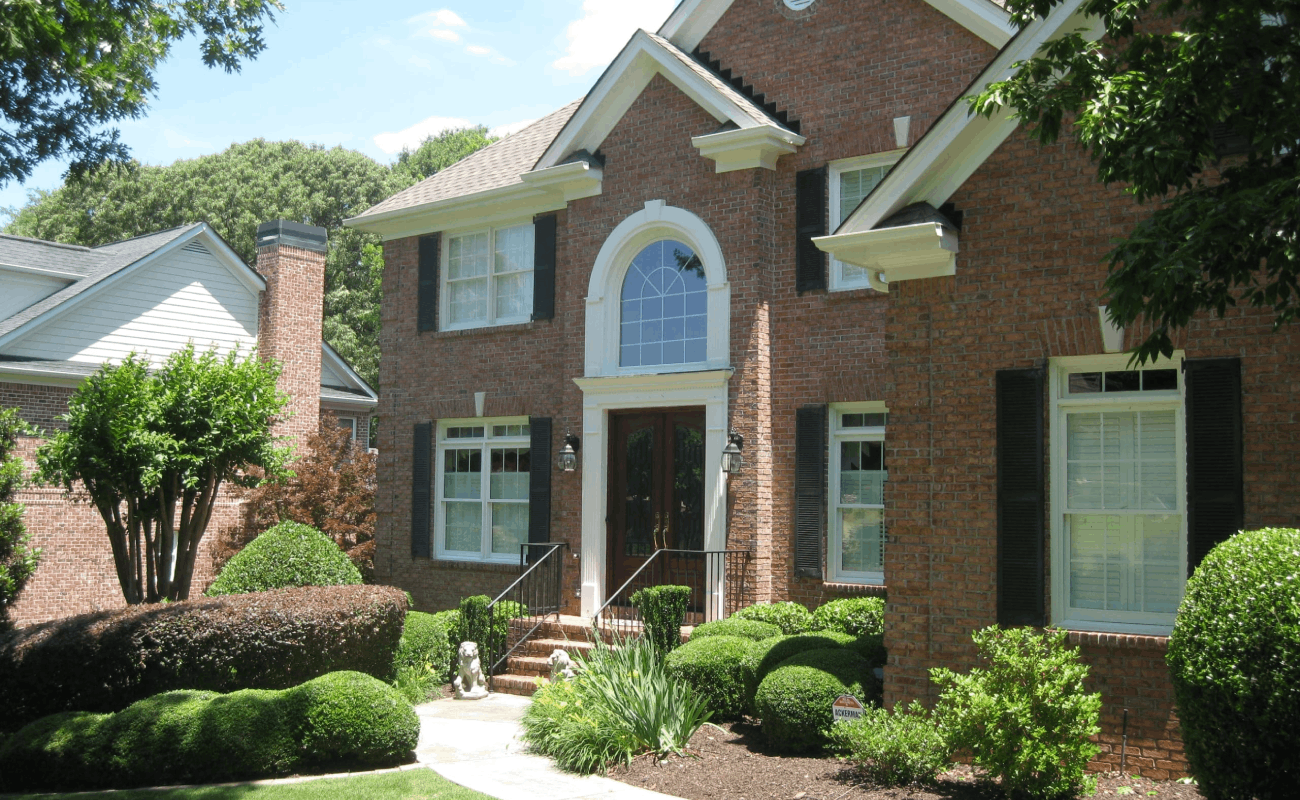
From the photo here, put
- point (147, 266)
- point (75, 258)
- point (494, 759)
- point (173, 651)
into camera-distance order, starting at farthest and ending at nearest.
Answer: point (75, 258) < point (147, 266) < point (173, 651) < point (494, 759)

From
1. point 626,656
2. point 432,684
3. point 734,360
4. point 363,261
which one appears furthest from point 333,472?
point 363,261

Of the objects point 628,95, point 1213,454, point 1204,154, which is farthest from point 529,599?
point 1204,154

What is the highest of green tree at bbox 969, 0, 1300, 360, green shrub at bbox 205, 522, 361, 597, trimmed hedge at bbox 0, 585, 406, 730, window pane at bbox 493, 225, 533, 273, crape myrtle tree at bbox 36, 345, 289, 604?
window pane at bbox 493, 225, 533, 273

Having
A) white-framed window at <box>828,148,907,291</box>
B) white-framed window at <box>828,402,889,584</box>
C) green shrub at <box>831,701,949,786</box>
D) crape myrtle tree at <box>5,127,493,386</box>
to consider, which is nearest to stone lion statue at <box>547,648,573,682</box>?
white-framed window at <box>828,402,889,584</box>

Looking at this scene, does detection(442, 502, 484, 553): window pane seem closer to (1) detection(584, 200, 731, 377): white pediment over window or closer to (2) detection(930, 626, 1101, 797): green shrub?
(1) detection(584, 200, 731, 377): white pediment over window

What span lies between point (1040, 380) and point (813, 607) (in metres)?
5.23

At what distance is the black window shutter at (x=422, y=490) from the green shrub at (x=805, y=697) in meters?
8.77

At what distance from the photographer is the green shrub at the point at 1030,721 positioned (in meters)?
7.44

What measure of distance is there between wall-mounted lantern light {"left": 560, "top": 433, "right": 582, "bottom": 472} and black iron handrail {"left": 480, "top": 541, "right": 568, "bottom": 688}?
3.41ft

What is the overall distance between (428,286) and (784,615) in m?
8.30

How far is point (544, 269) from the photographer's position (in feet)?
52.6

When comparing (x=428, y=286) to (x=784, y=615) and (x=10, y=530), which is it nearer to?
(x=10, y=530)

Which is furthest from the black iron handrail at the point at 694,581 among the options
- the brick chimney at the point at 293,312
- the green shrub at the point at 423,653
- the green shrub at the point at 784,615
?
the brick chimney at the point at 293,312

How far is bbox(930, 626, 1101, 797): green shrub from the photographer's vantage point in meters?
7.44
